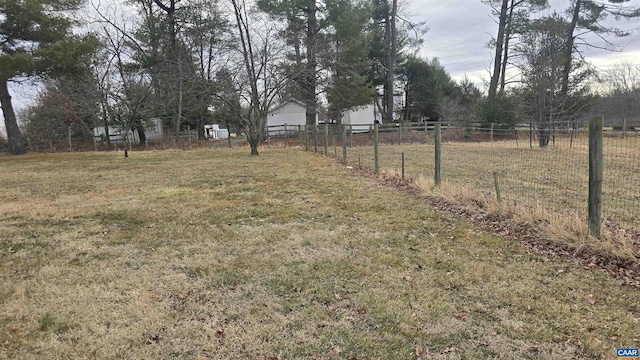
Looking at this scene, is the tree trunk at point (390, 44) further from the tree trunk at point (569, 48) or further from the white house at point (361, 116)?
the tree trunk at point (569, 48)

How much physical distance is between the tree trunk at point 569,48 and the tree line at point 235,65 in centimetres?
7

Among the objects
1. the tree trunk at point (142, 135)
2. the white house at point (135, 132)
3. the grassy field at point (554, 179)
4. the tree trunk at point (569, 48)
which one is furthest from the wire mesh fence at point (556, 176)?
the white house at point (135, 132)

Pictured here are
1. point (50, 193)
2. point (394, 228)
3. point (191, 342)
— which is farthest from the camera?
point (50, 193)

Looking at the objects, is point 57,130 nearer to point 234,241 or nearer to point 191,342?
point 234,241

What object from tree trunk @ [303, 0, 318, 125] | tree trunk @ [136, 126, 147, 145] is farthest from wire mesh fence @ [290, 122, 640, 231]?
tree trunk @ [136, 126, 147, 145]

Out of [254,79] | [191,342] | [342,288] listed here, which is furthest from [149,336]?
[254,79]

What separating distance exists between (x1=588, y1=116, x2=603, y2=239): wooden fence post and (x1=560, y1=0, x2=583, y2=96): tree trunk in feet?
65.7

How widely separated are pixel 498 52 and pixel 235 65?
65.3 feet

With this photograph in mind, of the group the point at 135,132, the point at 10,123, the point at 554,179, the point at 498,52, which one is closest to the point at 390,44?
the point at 498,52

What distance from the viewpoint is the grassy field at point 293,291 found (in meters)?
2.52

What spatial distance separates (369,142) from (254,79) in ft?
35.4

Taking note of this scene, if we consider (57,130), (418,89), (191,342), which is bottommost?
(191,342)

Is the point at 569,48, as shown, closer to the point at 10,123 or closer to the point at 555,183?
the point at 555,183

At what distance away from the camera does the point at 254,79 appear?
55.3 feet
